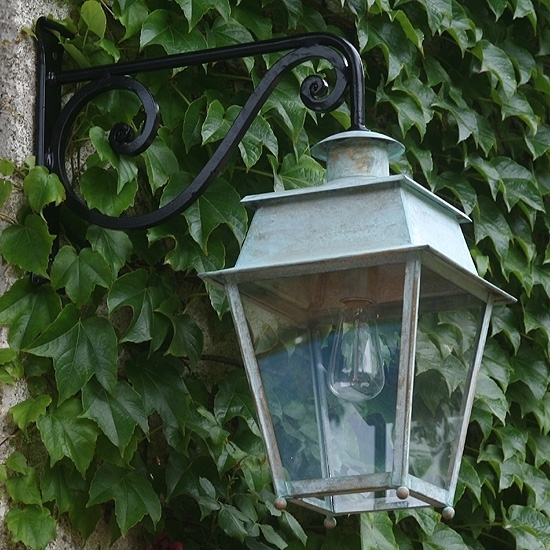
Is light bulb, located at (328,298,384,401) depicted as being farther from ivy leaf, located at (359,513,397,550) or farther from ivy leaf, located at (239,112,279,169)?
ivy leaf, located at (359,513,397,550)

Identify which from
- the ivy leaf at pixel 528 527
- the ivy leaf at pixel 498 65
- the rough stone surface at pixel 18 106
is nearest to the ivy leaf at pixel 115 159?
the rough stone surface at pixel 18 106

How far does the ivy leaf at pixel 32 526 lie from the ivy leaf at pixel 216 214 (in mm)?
479

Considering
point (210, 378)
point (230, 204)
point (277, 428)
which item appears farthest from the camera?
point (210, 378)

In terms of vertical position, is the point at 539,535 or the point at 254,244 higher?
the point at 254,244

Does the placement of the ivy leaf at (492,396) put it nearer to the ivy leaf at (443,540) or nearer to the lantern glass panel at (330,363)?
the ivy leaf at (443,540)

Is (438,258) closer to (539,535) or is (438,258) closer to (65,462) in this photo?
(65,462)

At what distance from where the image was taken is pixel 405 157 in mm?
2496

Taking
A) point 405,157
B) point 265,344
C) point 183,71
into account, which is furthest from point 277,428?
point 405,157

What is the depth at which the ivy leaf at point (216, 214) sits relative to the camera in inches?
75.6

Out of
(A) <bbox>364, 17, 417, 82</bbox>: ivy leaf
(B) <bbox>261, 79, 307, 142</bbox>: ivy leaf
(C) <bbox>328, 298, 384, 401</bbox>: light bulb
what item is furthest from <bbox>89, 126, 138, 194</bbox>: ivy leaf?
(A) <bbox>364, 17, 417, 82</bbox>: ivy leaf

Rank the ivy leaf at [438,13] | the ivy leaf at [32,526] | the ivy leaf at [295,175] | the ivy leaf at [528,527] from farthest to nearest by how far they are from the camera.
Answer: the ivy leaf at [528,527] → the ivy leaf at [438,13] → the ivy leaf at [295,175] → the ivy leaf at [32,526]

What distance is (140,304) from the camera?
6.18ft

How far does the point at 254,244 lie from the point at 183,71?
2.28 feet

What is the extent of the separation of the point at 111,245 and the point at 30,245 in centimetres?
14
